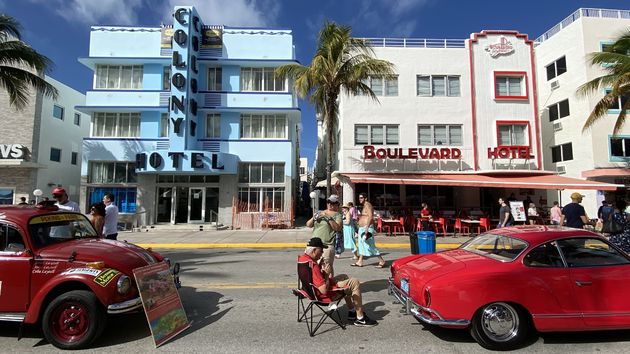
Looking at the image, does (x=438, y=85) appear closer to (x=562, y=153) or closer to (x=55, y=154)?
(x=562, y=153)

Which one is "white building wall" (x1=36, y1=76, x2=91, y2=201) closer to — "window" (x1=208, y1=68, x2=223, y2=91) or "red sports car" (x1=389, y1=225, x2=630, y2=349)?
"window" (x1=208, y1=68, x2=223, y2=91)

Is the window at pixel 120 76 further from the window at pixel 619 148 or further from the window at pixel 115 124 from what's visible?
the window at pixel 619 148

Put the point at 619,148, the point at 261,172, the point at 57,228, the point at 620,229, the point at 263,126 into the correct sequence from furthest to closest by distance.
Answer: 1. the point at 263,126
2. the point at 261,172
3. the point at 619,148
4. the point at 620,229
5. the point at 57,228

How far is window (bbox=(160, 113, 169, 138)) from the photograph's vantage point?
2200 cm

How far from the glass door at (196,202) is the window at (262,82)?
699cm

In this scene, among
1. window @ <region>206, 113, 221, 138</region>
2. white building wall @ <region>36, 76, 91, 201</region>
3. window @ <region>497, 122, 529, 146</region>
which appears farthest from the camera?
white building wall @ <region>36, 76, 91, 201</region>

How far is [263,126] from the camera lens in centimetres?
2244

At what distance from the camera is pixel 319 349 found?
406 cm

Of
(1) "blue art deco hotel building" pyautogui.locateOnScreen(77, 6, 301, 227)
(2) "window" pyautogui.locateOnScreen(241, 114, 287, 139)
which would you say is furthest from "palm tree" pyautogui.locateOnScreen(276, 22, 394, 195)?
(2) "window" pyautogui.locateOnScreen(241, 114, 287, 139)

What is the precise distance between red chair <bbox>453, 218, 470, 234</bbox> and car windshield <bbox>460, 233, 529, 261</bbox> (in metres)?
11.9

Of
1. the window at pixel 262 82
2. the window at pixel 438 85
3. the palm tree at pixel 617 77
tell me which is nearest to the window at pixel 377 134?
the window at pixel 438 85

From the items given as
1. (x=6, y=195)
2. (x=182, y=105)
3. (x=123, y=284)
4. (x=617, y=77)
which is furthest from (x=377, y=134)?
(x=6, y=195)

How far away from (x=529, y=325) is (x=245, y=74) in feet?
70.8

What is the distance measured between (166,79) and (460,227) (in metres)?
19.1
